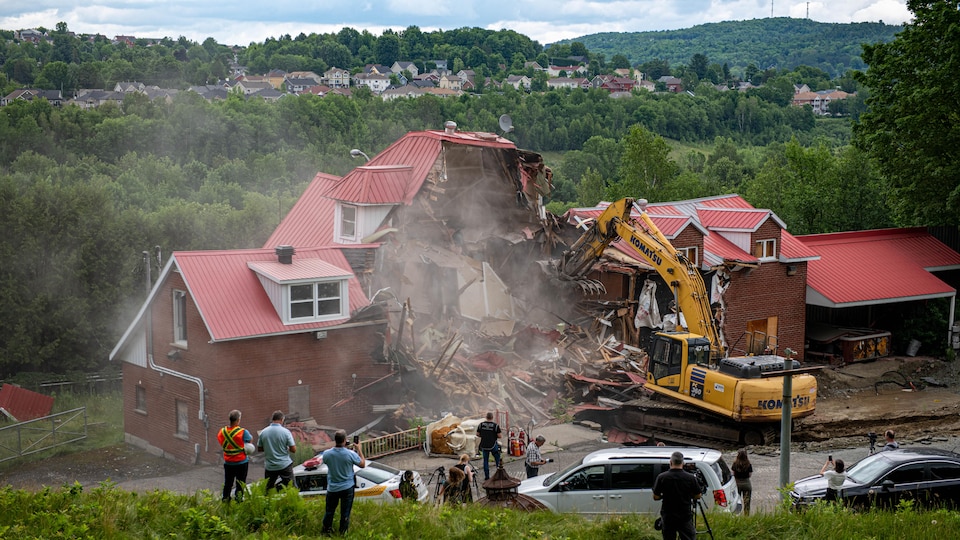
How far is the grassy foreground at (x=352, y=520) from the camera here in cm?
1300

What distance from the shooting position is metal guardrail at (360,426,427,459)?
1019 inches

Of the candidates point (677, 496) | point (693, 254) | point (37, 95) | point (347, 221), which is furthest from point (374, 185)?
point (37, 95)

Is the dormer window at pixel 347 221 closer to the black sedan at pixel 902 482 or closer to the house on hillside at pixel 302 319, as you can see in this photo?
the house on hillside at pixel 302 319

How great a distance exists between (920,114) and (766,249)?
9678 mm

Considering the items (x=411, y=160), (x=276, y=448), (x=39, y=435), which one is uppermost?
(x=411, y=160)

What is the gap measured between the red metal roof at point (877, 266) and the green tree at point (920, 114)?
1392 mm

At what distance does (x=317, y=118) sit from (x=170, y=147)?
2294 centimetres

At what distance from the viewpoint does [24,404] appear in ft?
130

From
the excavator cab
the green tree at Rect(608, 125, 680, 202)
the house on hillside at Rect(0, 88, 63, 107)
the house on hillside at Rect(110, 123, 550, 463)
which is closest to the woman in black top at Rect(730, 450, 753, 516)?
the excavator cab

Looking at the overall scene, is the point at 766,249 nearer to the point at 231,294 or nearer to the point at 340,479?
the point at 231,294

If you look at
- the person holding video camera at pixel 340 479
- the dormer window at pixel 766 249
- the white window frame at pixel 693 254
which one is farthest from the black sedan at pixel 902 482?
the dormer window at pixel 766 249

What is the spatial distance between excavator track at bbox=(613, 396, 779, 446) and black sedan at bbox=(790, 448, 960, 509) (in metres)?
8.21

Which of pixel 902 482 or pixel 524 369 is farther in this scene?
pixel 524 369

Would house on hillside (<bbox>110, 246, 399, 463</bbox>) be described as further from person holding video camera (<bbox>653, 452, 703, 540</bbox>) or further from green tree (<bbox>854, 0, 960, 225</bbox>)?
green tree (<bbox>854, 0, 960, 225</bbox>)
